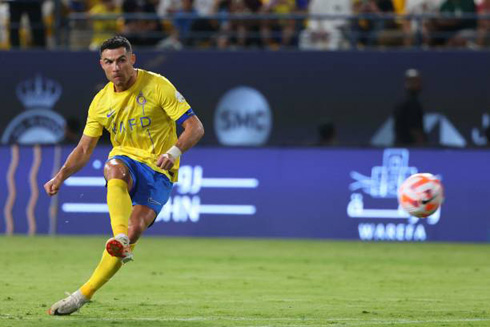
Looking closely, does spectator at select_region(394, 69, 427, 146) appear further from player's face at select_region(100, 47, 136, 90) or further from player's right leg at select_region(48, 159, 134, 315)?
player's right leg at select_region(48, 159, 134, 315)

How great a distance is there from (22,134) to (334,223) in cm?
597

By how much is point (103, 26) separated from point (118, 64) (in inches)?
448

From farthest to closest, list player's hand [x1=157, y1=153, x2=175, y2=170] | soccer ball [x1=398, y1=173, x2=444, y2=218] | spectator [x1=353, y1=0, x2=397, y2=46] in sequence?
spectator [x1=353, y1=0, x2=397, y2=46], soccer ball [x1=398, y1=173, x2=444, y2=218], player's hand [x1=157, y1=153, x2=175, y2=170]

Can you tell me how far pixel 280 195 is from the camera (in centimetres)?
1781

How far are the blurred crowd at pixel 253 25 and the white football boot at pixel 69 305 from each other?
35.1 ft

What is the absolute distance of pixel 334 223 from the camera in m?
17.7

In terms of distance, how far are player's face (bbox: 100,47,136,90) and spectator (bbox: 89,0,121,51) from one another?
10.6 m

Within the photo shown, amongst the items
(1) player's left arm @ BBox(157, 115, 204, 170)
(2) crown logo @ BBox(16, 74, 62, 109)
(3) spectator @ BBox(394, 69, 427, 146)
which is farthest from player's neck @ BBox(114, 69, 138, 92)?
(2) crown logo @ BBox(16, 74, 62, 109)

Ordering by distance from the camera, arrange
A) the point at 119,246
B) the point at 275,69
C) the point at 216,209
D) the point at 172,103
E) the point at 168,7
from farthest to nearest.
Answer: the point at 168,7
the point at 275,69
the point at 216,209
the point at 172,103
the point at 119,246

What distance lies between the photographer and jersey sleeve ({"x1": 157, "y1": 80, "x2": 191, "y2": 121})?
9.28 metres

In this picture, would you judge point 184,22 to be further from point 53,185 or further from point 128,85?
point 53,185

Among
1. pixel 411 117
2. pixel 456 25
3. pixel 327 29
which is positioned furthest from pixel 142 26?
pixel 456 25

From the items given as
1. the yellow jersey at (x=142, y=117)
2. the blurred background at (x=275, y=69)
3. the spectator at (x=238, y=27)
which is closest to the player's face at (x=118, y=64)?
the yellow jersey at (x=142, y=117)

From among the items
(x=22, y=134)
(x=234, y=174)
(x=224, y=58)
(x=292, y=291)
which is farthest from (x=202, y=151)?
(x=292, y=291)
